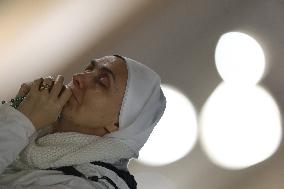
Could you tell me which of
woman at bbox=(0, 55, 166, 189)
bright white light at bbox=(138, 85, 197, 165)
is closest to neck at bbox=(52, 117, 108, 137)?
woman at bbox=(0, 55, 166, 189)

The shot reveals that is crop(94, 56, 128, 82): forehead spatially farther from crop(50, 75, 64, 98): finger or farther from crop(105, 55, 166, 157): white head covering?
crop(50, 75, 64, 98): finger

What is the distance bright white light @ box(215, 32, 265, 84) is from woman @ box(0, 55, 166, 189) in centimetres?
52

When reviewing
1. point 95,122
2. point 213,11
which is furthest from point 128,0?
point 95,122

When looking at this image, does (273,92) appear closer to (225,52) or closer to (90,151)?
(225,52)

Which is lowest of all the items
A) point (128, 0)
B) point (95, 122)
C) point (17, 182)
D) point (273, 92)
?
point (17, 182)

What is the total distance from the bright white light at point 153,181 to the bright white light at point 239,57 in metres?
0.47

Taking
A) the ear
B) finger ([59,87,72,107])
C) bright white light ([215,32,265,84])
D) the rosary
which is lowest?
the ear

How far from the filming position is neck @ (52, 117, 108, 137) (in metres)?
0.80

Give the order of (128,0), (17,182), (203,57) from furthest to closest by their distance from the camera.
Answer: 1. (203,57)
2. (128,0)
3. (17,182)

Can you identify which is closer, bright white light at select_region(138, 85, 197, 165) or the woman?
the woman

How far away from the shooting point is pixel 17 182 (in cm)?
→ 71

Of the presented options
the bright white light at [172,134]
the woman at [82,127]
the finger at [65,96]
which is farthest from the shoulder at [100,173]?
the bright white light at [172,134]

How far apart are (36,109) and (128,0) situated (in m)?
0.66

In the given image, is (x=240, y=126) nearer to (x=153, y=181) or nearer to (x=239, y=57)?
(x=239, y=57)
